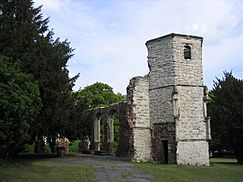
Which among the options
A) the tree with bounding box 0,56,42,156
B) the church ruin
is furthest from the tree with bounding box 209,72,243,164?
the tree with bounding box 0,56,42,156

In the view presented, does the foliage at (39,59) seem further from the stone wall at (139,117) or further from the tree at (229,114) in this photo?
the tree at (229,114)

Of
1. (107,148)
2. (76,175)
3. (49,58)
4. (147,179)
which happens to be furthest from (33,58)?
(107,148)

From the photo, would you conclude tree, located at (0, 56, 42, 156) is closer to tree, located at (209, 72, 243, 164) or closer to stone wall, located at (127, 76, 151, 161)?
stone wall, located at (127, 76, 151, 161)

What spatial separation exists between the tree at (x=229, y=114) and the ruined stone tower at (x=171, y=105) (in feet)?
17.7

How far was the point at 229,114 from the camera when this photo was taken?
31266mm

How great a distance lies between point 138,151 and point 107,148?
1049 centimetres

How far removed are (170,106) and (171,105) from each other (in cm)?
12

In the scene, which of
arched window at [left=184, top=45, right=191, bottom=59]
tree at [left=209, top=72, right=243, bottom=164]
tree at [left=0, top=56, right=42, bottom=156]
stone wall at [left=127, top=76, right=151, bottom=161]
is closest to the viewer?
tree at [left=0, top=56, right=42, bottom=156]

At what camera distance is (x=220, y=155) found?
4569cm

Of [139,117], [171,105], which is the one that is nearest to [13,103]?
[139,117]

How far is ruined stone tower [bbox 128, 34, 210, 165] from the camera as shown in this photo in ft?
84.5

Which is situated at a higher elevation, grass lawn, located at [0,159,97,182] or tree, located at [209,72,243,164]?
tree, located at [209,72,243,164]

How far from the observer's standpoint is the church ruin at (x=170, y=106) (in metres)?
25.8

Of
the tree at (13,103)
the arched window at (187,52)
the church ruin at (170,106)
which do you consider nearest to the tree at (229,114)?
the church ruin at (170,106)
